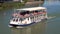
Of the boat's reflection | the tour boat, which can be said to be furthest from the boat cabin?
the boat's reflection

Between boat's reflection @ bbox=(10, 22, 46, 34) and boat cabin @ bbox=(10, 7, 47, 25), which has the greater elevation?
boat cabin @ bbox=(10, 7, 47, 25)

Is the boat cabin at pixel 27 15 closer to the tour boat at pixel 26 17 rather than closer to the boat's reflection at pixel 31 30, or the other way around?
the tour boat at pixel 26 17

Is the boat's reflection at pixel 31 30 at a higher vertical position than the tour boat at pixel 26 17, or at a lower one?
lower

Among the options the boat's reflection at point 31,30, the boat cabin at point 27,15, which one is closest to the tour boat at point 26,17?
the boat cabin at point 27,15

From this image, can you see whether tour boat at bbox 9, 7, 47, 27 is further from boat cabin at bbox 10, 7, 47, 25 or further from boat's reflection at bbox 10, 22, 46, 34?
boat's reflection at bbox 10, 22, 46, 34

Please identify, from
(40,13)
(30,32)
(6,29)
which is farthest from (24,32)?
(40,13)

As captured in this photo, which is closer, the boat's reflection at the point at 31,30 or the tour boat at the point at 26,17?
the boat's reflection at the point at 31,30

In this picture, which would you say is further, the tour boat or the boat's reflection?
the tour boat

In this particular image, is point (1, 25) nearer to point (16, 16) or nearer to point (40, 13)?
point (16, 16)

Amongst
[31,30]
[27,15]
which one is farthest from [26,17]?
[31,30]
